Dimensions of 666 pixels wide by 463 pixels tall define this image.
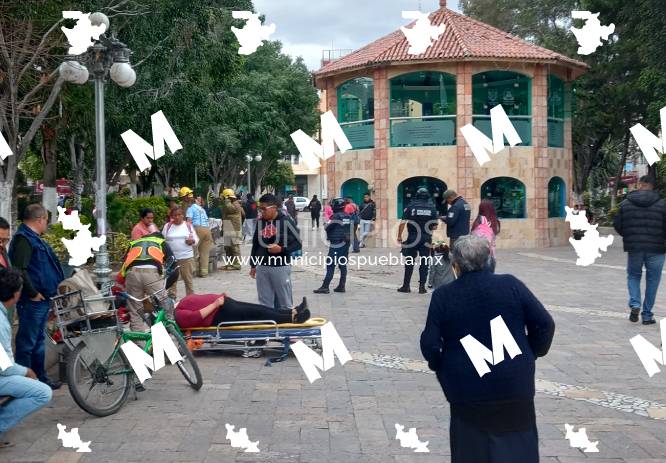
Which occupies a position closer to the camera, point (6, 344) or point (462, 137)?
point (6, 344)

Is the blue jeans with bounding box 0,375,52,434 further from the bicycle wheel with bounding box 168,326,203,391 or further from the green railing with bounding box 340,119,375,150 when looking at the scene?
the green railing with bounding box 340,119,375,150

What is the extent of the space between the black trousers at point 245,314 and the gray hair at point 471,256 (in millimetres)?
4851

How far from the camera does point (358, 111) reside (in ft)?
91.5

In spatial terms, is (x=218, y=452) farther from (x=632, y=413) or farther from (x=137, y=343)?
(x=632, y=413)

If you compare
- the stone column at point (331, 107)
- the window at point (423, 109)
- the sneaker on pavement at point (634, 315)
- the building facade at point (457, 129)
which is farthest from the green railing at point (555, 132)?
the sneaker on pavement at point (634, 315)

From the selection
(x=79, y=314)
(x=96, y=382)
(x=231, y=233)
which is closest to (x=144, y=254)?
(x=79, y=314)

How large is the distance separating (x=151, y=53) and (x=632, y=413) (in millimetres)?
14407

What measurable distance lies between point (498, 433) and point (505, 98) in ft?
80.4

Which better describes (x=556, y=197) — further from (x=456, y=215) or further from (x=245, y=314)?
(x=245, y=314)

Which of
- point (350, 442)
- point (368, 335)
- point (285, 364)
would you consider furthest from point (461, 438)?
point (368, 335)

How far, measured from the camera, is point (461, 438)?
3.79 metres

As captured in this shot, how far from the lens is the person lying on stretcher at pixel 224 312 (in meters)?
8.44

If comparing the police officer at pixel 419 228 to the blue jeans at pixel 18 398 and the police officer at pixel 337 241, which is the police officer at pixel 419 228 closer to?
the police officer at pixel 337 241

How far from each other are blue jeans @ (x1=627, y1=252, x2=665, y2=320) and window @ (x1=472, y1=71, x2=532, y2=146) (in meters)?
16.5
